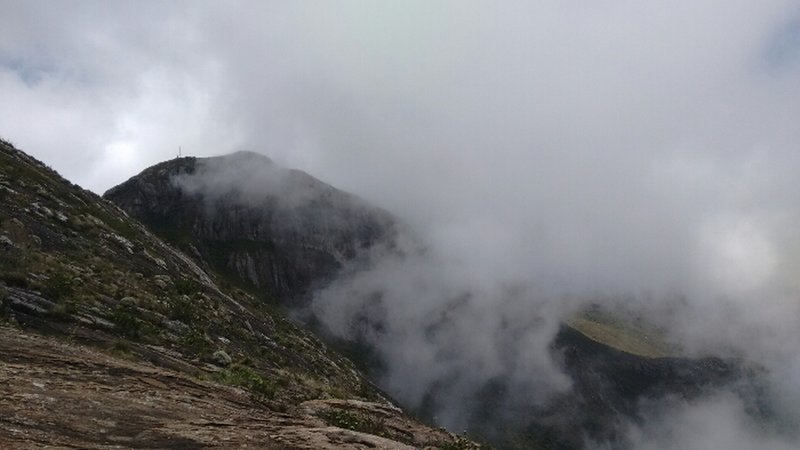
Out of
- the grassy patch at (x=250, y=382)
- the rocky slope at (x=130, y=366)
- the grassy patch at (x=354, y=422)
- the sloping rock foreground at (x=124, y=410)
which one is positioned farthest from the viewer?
the grassy patch at (x=250, y=382)

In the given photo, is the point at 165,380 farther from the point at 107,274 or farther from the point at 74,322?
the point at 107,274

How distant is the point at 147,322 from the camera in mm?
26984

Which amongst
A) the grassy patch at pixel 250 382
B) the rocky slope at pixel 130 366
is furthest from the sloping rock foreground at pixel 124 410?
the grassy patch at pixel 250 382

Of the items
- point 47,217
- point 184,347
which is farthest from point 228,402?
point 47,217

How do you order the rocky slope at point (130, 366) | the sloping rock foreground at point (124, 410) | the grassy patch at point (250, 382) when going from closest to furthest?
1. the sloping rock foreground at point (124, 410)
2. the rocky slope at point (130, 366)
3. the grassy patch at point (250, 382)

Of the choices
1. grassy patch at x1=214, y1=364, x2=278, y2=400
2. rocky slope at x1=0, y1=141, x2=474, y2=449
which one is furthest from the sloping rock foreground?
grassy patch at x1=214, y1=364, x2=278, y2=400

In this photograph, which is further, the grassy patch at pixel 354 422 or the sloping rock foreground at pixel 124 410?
the grassy patch at pixel 354 422

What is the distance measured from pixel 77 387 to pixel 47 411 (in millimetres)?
2035

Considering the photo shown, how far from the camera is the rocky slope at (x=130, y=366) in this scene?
14.9 metres

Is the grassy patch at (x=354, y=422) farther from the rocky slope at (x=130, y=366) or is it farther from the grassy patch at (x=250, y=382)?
the grassy patch at (x=250, y=382)

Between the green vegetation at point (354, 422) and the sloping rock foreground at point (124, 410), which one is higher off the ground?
the green vegetation at point (354, 422)

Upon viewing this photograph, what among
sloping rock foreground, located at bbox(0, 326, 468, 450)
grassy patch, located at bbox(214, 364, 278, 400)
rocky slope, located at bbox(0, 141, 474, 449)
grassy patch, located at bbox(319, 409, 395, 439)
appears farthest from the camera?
grassy patch, located at bbox(214, 364, 278, 400)

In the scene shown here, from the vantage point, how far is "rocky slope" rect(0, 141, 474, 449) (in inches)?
588

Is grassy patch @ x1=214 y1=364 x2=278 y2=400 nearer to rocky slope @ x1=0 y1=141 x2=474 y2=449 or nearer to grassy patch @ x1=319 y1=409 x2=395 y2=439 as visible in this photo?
rocky slope @ x1=0 y1=141 x2=474 y2=449
